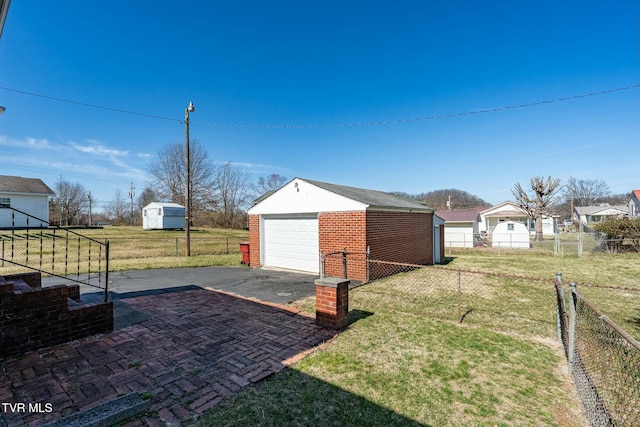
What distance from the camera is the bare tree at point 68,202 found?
3994cm

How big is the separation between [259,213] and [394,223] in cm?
533

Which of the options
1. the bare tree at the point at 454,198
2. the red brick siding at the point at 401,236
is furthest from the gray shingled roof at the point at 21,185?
the bare tree at the point at 454,198

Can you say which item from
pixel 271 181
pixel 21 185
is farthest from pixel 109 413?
pixel 271 181

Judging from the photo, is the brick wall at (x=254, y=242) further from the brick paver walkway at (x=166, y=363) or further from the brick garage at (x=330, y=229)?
the brick paver walkway at (x=166, y=363)

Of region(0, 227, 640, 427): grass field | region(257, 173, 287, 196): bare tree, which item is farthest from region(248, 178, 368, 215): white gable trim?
region(257, 173, 287, 196): bare tree

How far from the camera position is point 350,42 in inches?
469

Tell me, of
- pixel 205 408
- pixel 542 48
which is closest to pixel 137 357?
pixel 205 408

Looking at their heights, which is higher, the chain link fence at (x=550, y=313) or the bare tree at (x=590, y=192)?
the bare tree at (x=590, y=192)

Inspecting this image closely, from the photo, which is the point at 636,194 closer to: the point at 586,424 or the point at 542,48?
the point at 542,48

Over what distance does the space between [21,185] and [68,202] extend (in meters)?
18.9

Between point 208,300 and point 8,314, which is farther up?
point 8,314

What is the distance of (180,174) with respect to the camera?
37.4m

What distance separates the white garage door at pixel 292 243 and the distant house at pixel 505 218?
3284 centimetres

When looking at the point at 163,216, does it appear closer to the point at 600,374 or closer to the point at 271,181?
the point at 271,181
